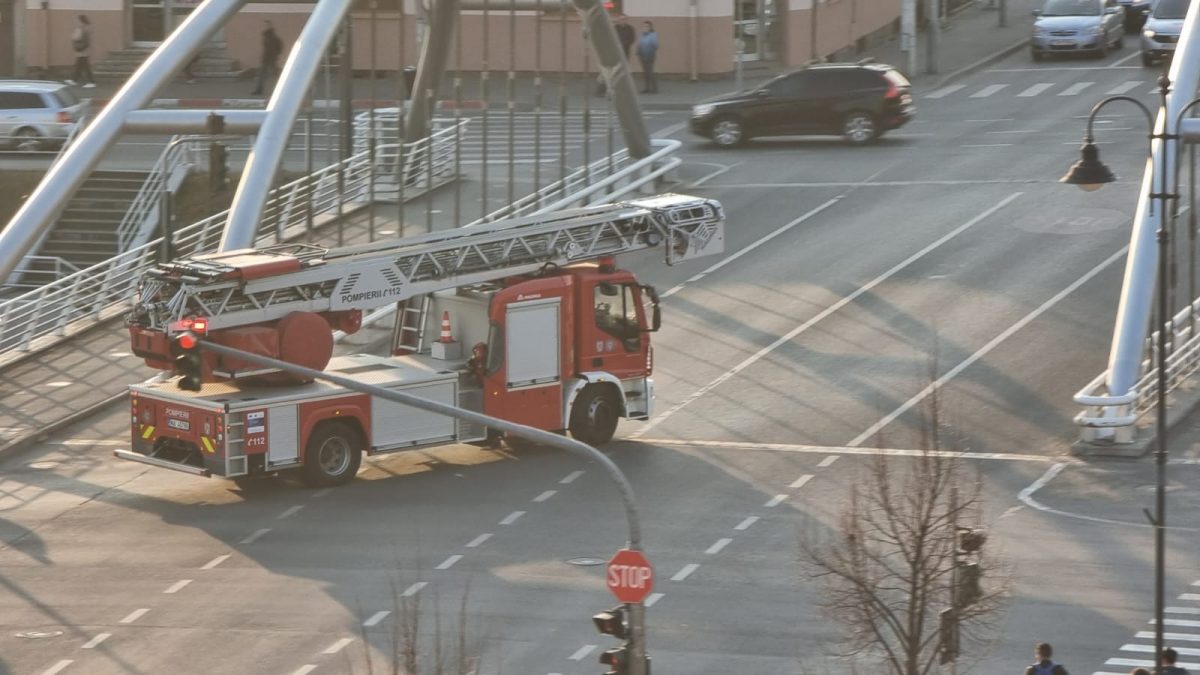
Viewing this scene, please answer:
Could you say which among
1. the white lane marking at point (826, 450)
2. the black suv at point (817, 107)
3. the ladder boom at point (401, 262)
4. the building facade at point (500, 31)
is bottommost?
the white lane marking at point (826, 450)

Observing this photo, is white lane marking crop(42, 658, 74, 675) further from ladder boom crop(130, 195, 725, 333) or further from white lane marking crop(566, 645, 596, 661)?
ladder boom crop(130, 195, 725, 333)

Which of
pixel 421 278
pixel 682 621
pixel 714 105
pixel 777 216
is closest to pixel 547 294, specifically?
pixel 421 278

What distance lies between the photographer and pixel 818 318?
37562 mm

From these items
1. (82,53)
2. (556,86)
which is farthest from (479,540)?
(82,53)

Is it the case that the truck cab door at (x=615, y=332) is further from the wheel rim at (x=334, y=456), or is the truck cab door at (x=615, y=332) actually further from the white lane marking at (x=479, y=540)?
the white lane marking at (x=479, y=540)

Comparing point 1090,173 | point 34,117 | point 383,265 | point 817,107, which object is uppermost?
point 1090,173

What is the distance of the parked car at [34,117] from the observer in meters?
54.5

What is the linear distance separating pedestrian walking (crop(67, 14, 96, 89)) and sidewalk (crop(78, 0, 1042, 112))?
0.40 m

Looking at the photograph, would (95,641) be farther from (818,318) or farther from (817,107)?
(817,107)

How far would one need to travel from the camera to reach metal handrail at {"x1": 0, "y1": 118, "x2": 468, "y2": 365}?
3778cm

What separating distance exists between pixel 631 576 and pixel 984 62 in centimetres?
4671

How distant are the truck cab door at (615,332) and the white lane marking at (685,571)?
6.97m

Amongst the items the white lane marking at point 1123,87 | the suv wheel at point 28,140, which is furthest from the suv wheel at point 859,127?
the suv wheel at point 28,140

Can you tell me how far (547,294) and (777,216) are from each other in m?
13.6
